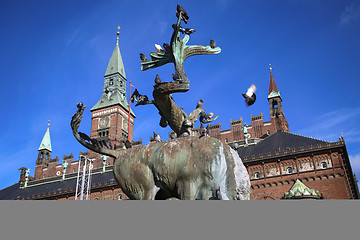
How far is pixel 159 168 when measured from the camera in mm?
6297

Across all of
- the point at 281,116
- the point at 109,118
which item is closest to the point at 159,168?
the point at 281,116

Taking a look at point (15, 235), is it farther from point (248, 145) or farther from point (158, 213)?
point (248, 145)

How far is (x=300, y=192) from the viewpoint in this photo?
34438mm

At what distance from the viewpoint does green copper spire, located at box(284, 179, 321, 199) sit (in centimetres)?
3362

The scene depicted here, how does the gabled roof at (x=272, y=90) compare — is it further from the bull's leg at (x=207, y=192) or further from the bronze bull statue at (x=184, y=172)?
the bull's leg at (x=207, y=192)

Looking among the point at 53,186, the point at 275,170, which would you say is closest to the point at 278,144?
the point at 275,170

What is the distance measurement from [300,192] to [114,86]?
57719 mm

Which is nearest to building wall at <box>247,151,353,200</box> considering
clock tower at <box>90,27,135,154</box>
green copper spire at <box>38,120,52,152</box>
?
clock tower at <box>90,27,135,154</box>

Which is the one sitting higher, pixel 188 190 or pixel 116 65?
pixel 116 65

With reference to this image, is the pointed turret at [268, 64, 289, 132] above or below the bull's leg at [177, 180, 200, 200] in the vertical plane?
above

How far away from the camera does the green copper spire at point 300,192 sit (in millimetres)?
33625

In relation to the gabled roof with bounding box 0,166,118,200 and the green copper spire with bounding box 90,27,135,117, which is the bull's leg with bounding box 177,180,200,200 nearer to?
the gabled roof with bounding box 0,166,118,200

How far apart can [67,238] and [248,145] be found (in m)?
43.6

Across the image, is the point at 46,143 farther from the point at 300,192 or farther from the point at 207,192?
the point at 207,192
